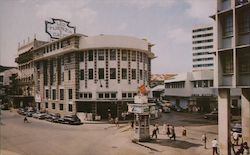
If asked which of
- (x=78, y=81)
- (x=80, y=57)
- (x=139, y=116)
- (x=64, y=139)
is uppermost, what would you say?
(x=80, y=57)

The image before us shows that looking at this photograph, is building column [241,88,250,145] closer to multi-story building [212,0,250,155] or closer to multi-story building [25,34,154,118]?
multi-story building [212,0,250,155]

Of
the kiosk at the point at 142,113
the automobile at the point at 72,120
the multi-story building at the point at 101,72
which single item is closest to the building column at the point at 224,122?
the kiosk at the point at 142,113

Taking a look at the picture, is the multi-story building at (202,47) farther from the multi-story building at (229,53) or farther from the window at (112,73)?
the multi-story building at (229,53)

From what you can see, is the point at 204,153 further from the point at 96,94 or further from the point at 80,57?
the point at 80,57

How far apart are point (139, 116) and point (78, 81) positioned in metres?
23.5

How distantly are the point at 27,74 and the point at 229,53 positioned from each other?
57.5 metres

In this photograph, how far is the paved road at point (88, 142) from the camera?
24.8 m

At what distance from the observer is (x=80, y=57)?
50.2 meters

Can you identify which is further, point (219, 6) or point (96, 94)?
point (96, 94)

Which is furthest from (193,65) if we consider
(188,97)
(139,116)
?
(139,116)

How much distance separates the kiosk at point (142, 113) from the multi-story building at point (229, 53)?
24.7 ft

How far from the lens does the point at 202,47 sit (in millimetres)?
126938

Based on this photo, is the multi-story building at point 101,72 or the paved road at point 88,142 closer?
the paved road at point 88,142

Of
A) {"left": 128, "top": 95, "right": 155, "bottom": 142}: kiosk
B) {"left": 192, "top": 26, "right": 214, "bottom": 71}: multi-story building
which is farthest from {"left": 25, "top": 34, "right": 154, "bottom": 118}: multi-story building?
{"left": 192, "top": 26, "right": 214, "bottom": 71}: multi-story building
